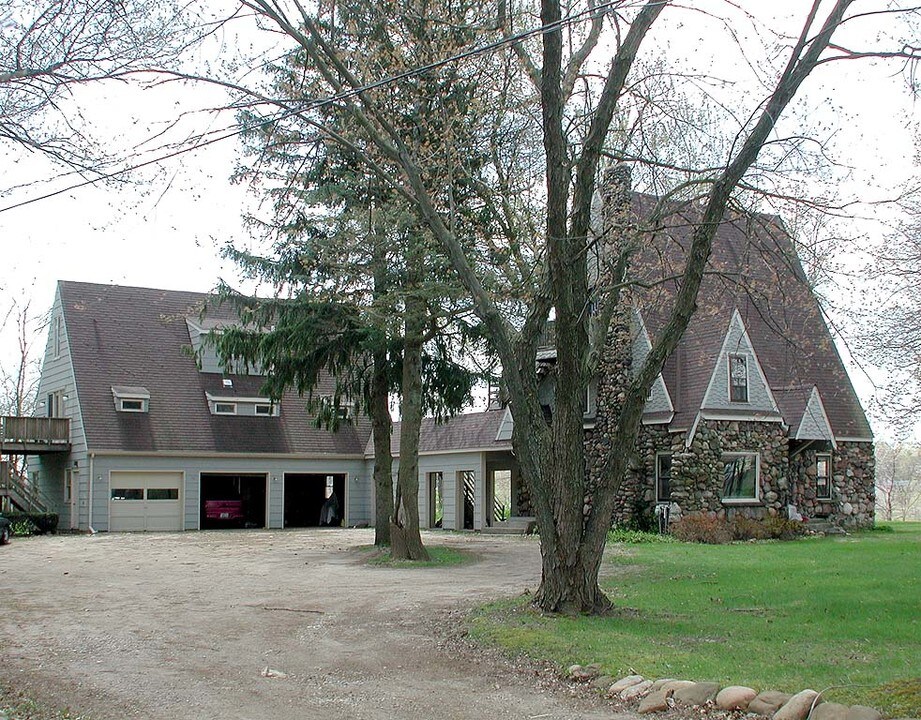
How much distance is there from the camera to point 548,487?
13133 millimetres

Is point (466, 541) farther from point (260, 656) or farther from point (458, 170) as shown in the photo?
point (260, 656)

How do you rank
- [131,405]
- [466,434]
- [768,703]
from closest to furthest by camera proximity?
1. [768,703]
2. [466,434]
3. [131,405]

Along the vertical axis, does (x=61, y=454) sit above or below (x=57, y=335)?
below

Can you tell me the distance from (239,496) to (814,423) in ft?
73.5

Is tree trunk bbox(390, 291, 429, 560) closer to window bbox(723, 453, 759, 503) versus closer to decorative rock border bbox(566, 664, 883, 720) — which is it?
window bbox(723, 453, 759, 503)

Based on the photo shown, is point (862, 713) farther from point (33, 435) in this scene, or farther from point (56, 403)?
point (56, 403)

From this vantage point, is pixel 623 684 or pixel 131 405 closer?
pixel 623 684

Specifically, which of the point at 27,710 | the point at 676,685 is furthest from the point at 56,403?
the point at 676,685

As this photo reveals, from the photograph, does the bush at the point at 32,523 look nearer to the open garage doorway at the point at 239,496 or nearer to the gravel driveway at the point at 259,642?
the open garage doorway at the point at 239,496

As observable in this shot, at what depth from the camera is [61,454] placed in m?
34.5

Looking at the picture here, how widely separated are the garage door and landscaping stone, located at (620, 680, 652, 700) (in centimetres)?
2691

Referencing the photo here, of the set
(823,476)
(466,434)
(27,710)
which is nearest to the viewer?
(27,710)

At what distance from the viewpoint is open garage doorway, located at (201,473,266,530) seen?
3641cm

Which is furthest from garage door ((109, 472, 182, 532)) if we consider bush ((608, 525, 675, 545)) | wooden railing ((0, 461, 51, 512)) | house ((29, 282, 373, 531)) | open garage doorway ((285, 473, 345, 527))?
bush ((608, 525, 675, 545))
